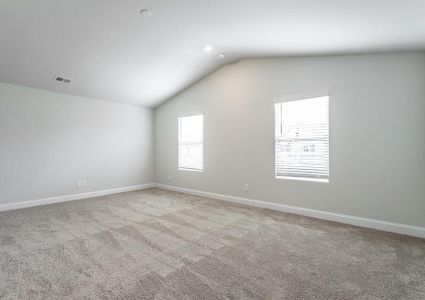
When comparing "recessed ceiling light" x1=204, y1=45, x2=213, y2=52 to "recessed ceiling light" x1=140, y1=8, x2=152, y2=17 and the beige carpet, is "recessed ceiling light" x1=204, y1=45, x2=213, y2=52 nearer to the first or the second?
"recessed ceiling light" x1=140, y1=8, x2=152, y2=17

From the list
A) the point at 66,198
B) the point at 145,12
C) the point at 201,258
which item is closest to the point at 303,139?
the point at 201,258

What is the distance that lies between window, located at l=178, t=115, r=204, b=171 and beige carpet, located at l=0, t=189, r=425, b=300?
1.89m

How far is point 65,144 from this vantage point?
186 inches

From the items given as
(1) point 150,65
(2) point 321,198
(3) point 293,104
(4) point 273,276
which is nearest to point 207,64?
(1) point 150,65

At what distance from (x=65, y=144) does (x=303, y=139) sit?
4.81 meters

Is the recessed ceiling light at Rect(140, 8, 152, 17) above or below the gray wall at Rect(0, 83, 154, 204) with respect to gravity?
above

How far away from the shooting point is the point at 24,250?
2475 mm

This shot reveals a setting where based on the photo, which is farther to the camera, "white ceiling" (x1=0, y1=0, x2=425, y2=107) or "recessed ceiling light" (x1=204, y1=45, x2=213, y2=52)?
"recessed ceiling light" (x1=204, y1=45, x2=213, y2=52)

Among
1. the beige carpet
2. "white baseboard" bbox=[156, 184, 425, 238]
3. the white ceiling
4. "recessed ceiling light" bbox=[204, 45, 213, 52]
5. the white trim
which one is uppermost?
"recessed ceiling light" bbox=[204, 45, 213, 52]

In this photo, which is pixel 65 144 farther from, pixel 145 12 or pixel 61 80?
pixel 145 12

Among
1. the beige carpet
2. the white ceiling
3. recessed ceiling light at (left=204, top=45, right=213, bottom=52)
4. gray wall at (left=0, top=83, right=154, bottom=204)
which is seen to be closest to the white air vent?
the white ceiling

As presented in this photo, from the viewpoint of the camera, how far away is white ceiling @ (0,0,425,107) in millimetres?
2279

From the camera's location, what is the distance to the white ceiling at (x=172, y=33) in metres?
2.28

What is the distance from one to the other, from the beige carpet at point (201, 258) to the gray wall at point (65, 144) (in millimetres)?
914
